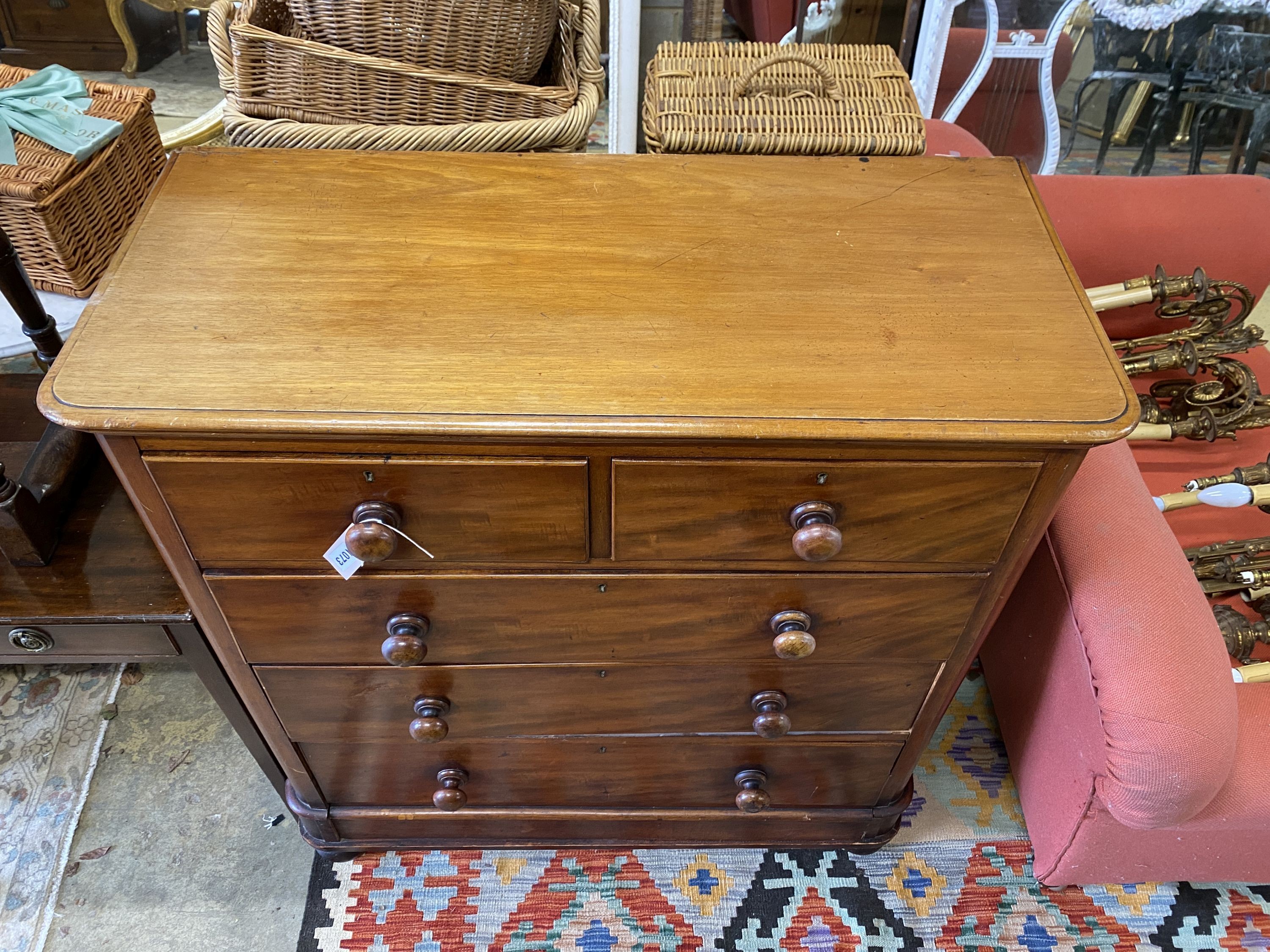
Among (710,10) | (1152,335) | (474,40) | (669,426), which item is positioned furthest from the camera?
(710,10)

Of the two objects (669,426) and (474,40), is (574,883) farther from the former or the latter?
(474,40)

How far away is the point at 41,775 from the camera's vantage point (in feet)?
4.69

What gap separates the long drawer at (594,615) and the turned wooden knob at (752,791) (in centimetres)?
26

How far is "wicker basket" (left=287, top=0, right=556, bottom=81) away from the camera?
3.75ft

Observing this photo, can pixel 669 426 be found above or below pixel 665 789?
above

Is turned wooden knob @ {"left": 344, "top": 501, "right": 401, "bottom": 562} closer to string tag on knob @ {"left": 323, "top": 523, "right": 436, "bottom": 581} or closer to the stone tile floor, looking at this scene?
string tag on knob @ {"left": 323, "top": 523, "right": 436, "bottom": 581}

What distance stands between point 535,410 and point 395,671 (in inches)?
18.1

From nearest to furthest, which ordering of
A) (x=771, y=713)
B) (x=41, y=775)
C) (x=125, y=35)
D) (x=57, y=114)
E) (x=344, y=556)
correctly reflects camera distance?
(x=344, y=556)
(x=771, y=713)
(x=41, y=775)
(x=57, y=114)
(x=125, y=35)

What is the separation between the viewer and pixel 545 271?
0.89m

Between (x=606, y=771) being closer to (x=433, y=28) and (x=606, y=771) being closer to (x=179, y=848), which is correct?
(x=179, y=848)

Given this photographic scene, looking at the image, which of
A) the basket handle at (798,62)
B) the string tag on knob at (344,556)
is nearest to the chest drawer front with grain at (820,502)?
the string tag on knob at (344,556)

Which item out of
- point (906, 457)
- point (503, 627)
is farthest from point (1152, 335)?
point (503, 627)

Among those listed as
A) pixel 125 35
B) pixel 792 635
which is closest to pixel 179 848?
pixel 792 635

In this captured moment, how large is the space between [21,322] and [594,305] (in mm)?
1581
